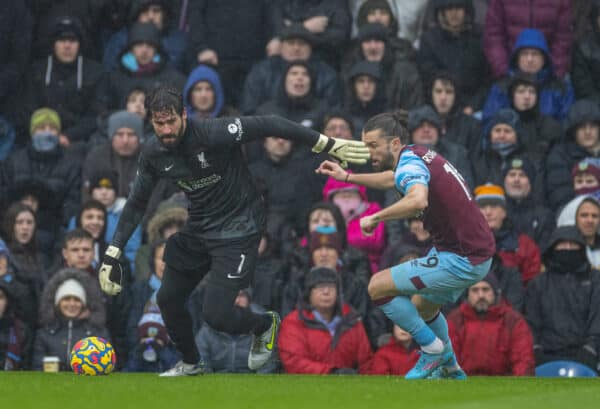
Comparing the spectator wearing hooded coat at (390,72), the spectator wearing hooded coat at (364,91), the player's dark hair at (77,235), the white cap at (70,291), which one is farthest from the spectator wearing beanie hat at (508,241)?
the white cap at (70,291)

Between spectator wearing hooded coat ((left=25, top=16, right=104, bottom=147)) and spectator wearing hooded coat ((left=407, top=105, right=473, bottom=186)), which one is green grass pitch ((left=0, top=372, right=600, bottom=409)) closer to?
spectator wearing hooded coat ((left=407, top=105, right=473, bottom=186))

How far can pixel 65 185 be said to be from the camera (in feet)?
50.1

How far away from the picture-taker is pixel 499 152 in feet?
49.6

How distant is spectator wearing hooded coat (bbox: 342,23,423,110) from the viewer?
15.9m

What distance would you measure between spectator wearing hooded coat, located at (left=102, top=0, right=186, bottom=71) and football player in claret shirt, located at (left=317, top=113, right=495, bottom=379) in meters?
6.79

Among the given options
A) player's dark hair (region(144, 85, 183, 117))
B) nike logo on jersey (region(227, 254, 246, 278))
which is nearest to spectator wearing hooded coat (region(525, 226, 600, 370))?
nike logo on jersey (region(227, 254, 246, 278))

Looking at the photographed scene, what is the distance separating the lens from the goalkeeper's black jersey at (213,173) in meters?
10.4

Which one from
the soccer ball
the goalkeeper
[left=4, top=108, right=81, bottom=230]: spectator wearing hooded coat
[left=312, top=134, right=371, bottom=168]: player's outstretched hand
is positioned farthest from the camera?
[left=4, top=108, right=81, bottom=230]: spectator wearing hooded coat

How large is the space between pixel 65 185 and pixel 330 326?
399 centimetres

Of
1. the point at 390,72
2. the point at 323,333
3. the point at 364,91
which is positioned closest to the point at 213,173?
the point at 323,333

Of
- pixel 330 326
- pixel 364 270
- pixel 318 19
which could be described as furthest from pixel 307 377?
pixel 318 19

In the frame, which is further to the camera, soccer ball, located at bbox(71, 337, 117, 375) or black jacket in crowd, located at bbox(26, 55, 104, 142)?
black jacket in crowd, located at bbox(26, 55, 104, 142)

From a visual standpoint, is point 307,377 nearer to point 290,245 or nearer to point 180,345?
point 180,345

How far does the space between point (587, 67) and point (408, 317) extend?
23.9 feet
